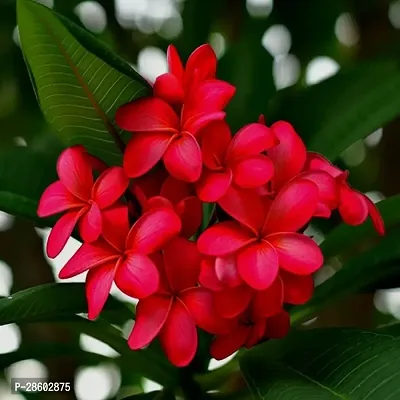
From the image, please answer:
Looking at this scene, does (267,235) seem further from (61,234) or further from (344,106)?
(344,106)

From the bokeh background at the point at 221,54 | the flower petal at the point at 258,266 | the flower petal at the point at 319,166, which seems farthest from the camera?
the bokeh background at the point at 221,54

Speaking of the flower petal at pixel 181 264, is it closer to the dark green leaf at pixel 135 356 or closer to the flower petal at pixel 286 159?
the flower petal at pixel 286 159

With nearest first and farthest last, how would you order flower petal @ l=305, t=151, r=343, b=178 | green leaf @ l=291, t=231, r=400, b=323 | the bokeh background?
flower petal @ l=305, t=151, r=343, b=178 → green leaf @ l=291, t=231, r=400, b=323 → the bokeh background

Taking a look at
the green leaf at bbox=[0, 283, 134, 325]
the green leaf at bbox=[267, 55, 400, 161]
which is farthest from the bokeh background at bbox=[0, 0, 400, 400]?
the green leaf at bbox=[0, 283, 134, 325]

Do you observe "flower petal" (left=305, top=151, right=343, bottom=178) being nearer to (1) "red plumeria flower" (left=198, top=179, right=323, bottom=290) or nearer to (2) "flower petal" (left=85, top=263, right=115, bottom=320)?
(1) "red plumeria flower" (left=198, top=179, right=323, bottom=290)

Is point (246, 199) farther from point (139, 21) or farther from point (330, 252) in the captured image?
point (139, 21)

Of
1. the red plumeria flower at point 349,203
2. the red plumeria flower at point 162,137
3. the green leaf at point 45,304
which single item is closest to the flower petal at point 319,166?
the red plumeria flower at point 349,203
